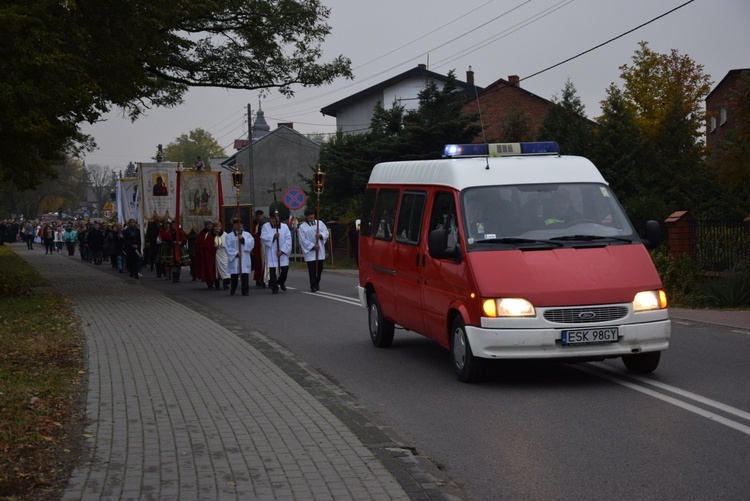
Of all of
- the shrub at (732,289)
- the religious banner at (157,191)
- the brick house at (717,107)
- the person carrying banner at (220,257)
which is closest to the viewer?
the shrub at (732,289)

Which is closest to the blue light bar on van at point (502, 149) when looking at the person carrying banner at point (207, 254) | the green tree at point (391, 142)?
the person carrying banner at point (207, 254)

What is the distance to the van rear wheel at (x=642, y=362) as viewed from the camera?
9977 mm

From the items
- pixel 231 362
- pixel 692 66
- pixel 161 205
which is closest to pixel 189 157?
pixel 692 66

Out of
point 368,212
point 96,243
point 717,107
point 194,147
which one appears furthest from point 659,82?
point 194,147

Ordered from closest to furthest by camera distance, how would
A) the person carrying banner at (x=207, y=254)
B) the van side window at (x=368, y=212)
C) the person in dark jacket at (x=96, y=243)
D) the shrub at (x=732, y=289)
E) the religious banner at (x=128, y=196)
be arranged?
the van side window at (x=368, y=212) → the shrub at (x=732, y=289) → the person carrying banner at (x=207, y=254) → the religious banner at (x=128, y=196) → the person in dark jacket at (x=96, y=243)

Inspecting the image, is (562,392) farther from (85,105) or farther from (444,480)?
(85,105)

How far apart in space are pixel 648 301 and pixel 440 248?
194cm

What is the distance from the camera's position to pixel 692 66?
5912cm

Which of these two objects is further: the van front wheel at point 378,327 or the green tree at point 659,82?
the green tree at point 659,82

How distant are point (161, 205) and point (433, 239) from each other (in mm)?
23346

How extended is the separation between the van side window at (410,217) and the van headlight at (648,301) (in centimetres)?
268

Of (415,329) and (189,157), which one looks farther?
(189,157)

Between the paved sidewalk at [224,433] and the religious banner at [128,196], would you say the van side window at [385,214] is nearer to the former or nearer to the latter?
the paved sidewalk at [224,433]

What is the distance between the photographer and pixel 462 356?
9.92 m
